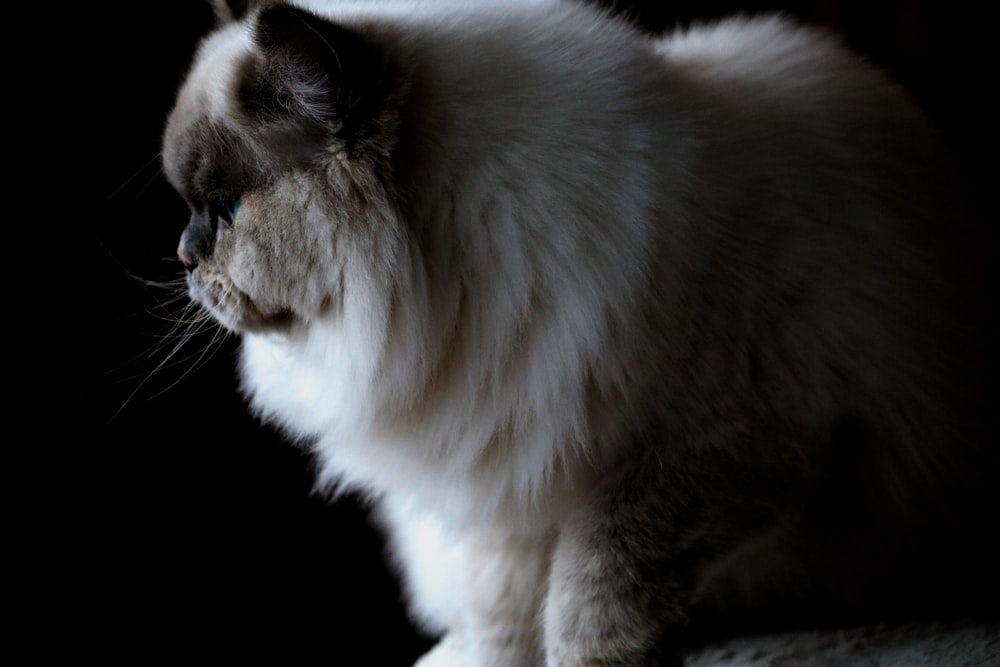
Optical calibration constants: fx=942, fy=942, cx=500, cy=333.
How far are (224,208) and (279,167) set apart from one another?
10 centimetres

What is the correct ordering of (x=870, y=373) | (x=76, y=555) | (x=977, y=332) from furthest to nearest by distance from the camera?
(x=76, y=555)
(x=977, y=332)
(x=870, y=373)

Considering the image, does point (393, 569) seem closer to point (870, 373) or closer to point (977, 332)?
point (870, 373)

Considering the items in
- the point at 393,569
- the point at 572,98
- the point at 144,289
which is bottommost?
the point at 393,569

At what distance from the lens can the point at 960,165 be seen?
4.38 feet

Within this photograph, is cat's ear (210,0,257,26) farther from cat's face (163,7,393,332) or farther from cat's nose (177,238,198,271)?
cat's nose (177,238,198,271)

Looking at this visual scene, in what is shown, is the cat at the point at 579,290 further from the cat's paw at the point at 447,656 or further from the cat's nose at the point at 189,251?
the cat's paw at the point at 447,656

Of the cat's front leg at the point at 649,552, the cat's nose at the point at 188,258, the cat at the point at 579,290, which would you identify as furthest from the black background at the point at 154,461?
the cat's front leg at the point at 649,552

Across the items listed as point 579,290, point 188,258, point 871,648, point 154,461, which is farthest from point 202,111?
point 871,648

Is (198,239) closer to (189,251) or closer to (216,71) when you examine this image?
(189,251)

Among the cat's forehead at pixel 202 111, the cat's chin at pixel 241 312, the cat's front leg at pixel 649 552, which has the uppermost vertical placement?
the cat's forehead at pixel 202 111

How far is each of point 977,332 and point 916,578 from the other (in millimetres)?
346

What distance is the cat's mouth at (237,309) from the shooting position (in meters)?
1.05

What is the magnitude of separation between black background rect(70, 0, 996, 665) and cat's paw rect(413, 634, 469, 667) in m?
0.18

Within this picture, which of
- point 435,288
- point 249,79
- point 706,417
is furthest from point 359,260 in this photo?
point 706,417
